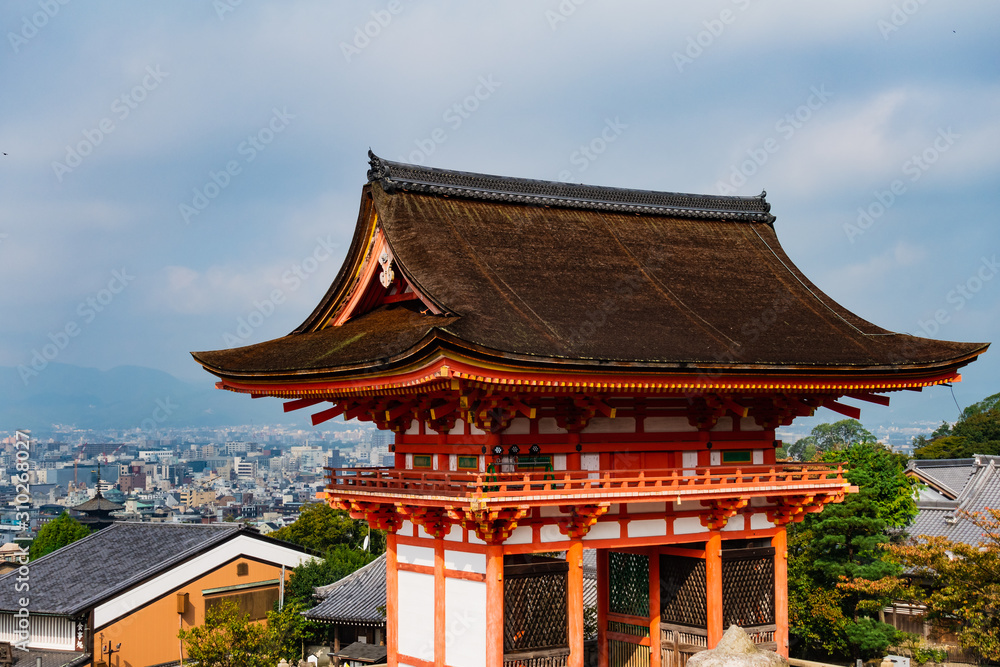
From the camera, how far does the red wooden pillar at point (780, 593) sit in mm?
17953

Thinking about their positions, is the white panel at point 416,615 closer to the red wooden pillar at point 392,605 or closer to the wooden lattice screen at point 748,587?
the red wooden pillar at point 392,605

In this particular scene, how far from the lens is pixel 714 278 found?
18.8 meters

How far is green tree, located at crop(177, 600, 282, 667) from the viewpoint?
87.7 feet

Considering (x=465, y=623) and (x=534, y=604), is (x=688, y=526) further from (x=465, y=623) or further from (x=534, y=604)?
(x=465, y=623)

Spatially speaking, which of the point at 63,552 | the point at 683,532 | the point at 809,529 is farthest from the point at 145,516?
the point at 683,532

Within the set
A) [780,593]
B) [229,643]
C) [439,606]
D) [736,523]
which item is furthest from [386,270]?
[229,643]

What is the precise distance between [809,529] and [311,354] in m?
18.7

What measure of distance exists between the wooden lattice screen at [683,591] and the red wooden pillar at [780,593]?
1.69 m

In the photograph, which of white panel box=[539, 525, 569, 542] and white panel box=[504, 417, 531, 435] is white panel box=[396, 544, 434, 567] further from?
white panel box=[504, 417, 531, 435]

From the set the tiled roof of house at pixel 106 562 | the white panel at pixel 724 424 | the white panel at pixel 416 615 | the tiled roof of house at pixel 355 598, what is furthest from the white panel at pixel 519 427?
the tiled roof of house at pixel 106 562

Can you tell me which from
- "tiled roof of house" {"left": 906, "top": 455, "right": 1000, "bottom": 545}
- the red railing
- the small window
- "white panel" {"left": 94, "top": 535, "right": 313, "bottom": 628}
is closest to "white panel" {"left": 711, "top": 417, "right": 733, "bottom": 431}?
the small window

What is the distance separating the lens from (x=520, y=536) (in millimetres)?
15320

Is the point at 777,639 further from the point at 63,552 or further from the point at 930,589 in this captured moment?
the point at 63,552

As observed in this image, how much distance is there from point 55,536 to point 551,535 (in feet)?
146
